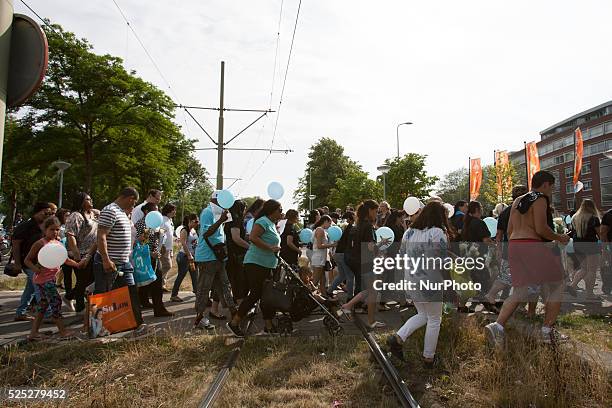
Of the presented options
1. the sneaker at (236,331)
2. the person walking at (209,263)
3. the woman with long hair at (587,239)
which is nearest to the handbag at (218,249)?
the person walking at (209,263)

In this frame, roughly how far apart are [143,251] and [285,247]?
2546 mm

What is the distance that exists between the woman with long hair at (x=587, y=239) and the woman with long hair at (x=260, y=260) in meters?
5.91

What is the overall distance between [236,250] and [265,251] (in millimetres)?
1639

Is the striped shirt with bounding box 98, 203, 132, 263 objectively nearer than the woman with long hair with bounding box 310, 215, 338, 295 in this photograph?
Yes

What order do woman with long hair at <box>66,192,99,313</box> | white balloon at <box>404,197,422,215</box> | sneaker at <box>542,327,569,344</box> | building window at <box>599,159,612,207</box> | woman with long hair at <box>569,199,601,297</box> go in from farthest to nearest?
building window at <box>599,159,612,207</box>, woman with long hair at <box>569,199,601,297</box>, white balloon at <box>404,197,422,215</box>, woman with long hair at <box>66,192,99,313</box>, sneaker at <box>542,327,569,344</box>

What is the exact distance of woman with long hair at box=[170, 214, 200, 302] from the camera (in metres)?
8.70

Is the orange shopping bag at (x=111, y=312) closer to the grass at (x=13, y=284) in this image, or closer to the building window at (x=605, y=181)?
the grass at (x=13, y=284)

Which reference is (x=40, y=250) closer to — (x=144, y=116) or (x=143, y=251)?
(x=143, y=251)

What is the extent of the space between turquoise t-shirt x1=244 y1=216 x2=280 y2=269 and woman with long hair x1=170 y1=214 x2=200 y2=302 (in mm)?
3024

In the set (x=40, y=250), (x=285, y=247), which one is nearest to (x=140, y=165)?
(x=285, y=247)

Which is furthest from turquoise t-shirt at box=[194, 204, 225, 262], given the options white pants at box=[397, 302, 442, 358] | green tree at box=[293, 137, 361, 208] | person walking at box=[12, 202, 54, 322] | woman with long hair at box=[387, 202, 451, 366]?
green tree at box=[293, 137, 361, 208]

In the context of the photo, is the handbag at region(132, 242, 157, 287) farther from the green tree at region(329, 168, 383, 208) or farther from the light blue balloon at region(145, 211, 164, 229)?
the green tree at region(329, 168, 383, 208)

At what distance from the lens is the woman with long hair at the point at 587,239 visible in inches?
326

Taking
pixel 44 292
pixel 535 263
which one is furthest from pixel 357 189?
pixel 44 292
